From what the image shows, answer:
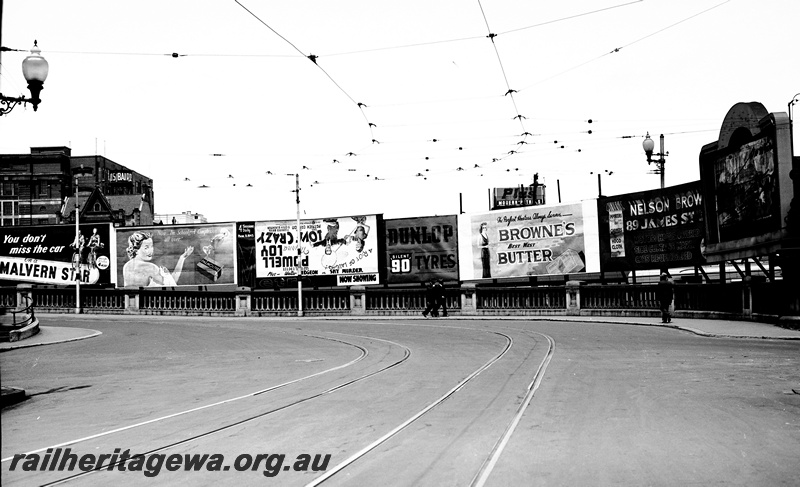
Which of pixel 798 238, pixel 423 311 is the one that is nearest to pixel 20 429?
pixel 798 238

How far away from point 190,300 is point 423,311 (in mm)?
14289

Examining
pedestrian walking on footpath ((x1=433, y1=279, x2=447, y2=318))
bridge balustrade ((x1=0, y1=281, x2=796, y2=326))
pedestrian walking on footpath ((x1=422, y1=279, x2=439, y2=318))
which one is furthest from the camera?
pedestrian walking on footpath ((x1=433, y1=279, x2=447, y2=318))

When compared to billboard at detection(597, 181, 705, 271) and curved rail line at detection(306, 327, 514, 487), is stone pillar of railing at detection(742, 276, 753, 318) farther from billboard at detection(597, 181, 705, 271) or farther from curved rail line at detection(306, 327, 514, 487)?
curved rail line at detection(306, 327, 514, 487)

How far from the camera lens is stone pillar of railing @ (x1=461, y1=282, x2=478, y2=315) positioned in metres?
40.0

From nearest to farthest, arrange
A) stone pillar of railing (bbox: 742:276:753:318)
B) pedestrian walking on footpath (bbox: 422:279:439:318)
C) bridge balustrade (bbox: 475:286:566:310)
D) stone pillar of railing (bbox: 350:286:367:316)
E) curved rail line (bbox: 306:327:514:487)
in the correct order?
curved rail line (bbox: 306:327:514:487) → stone pillar of railing (bbox: 742:276:753:318) → bridge balustrade (bbox: 475:286:566:310) → pedestrian walking on footpath (bbox: 422:279:439:318) → stone pillar of railing (bbox: 350:286:367:316)

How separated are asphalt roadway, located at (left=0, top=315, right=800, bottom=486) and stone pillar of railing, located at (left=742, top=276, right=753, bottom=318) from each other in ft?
18.0

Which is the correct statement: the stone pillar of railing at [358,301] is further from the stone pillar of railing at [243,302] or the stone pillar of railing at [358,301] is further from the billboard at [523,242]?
the stone pillar of railing at [243,302]

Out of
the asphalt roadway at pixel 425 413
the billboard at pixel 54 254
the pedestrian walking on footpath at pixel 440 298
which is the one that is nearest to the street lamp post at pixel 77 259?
the billboard at pixel 54 254

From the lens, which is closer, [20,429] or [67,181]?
[20,429]

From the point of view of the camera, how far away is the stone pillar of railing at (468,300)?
131 feet

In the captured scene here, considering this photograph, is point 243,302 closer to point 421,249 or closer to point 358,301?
point 358,301

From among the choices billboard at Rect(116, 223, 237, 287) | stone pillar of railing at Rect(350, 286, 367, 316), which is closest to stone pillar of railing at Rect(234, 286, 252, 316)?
billboard at Rect(116, 223, 237, 287)

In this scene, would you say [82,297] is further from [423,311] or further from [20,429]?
[20,429]

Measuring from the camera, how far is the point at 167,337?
1108 inches
